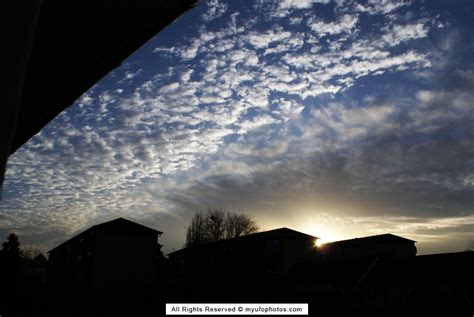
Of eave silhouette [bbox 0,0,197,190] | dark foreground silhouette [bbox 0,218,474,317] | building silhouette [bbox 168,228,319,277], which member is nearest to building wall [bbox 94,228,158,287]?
dark foreground silhouette [bbox 0,218,474,317]

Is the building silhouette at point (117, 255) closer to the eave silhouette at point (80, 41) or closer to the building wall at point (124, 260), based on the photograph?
the building wall at point (124, 260)

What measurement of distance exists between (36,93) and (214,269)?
135 ft

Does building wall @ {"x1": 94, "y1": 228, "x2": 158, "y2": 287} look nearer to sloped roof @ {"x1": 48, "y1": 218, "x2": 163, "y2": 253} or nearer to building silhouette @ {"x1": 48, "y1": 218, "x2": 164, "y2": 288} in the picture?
building silhouette @ {"x1": 48, "y1": 218, "x2": 164, "y2": 288}

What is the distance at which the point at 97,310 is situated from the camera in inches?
1017

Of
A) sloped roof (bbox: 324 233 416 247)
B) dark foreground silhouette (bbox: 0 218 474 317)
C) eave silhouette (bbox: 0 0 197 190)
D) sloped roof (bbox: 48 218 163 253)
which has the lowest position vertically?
dark foreground silhouette (bbox: 0 218 474 317)

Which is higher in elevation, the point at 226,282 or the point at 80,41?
the point at 80,41

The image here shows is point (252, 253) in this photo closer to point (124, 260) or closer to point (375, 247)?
point (124, 260)

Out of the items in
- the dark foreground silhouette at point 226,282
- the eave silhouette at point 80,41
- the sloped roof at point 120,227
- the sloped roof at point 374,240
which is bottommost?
the dark foreground silhouette at point 226,282

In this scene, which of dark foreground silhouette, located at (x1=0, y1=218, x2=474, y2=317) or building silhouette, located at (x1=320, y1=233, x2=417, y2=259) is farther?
building silhouette, located at (x1=320, y1=233, x2=417, y2=259)

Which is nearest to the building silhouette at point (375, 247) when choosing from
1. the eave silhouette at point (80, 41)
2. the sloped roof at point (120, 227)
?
the sloped roof at point (120, 227)

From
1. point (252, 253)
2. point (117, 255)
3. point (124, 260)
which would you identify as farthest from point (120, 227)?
point (252, 253)

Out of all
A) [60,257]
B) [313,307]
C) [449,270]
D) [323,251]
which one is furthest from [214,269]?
[323,251]

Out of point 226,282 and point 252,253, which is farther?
point 252,253

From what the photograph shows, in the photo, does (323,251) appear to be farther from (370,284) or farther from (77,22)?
(77,22)
